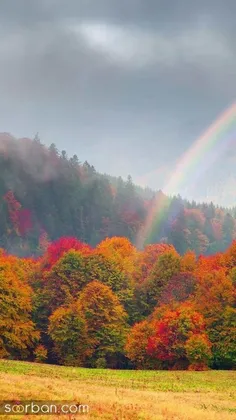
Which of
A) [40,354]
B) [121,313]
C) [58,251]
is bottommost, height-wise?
[40,354]

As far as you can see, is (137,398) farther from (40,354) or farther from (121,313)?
(121,313)

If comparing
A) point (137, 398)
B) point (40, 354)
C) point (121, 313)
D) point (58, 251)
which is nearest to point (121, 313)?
point (121, 313)

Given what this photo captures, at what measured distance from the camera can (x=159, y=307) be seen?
3349 inches

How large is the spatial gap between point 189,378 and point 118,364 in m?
31.9

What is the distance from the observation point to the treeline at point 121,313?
7156 centimetres

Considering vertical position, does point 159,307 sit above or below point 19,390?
above

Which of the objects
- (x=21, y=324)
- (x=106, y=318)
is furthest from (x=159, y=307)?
(x=21, y=324)

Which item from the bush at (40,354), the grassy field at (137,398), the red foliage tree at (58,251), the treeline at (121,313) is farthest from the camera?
the red foliage tree at (58,251)

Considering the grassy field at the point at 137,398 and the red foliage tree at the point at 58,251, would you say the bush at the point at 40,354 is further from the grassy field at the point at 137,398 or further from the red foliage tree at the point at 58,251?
the grassy field at the point at 137,398

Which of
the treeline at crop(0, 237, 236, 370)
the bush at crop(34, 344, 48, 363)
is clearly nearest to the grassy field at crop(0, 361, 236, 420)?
the treeline at crop(0, 237, 236, 370)

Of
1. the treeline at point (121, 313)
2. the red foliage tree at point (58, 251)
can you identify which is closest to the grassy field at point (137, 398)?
the treeline at point (121, 313)

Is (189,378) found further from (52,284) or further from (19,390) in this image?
(52,284)

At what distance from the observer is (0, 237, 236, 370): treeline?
71562 mm

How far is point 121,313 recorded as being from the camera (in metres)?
85.6
